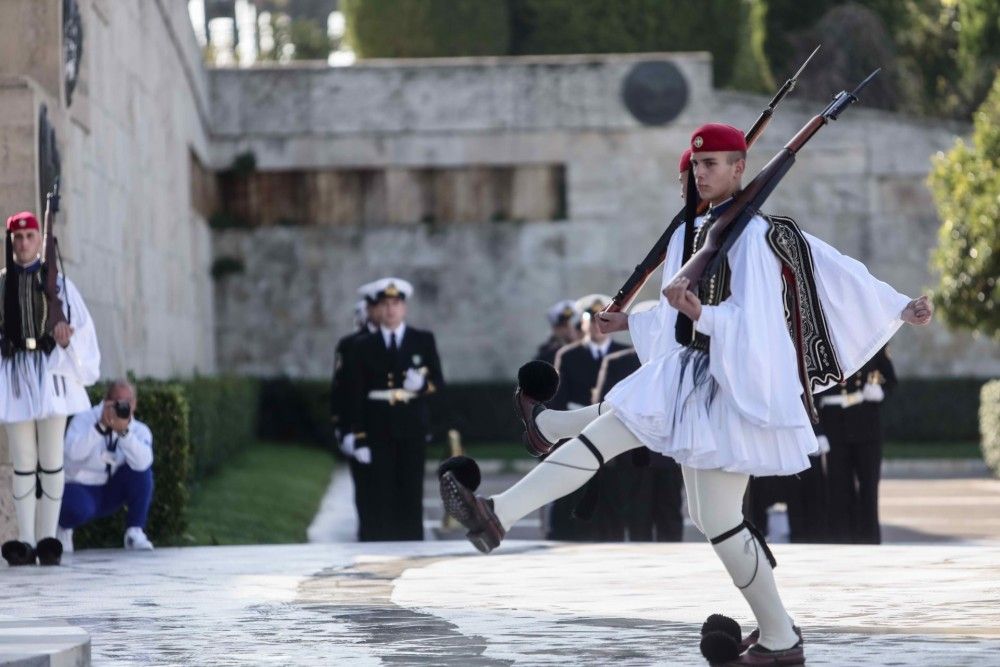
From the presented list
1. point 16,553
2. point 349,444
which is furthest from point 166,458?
point 16,553

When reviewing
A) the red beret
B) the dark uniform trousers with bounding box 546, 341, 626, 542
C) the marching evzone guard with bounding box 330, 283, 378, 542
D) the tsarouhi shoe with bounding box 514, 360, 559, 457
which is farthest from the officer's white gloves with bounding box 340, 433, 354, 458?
the red beret

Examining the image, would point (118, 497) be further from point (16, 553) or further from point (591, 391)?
point (591, 391)

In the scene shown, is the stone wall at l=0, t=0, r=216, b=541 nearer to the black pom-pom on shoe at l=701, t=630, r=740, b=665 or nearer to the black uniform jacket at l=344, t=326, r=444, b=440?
the black uniform jacket at l=344, t=326, r=444, b=440

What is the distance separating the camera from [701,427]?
6.20 m

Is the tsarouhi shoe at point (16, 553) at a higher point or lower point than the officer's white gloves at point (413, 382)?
lower

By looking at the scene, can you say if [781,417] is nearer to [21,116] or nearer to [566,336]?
[21,116]

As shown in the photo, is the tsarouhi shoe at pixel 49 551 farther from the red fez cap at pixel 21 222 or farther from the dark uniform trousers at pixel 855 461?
the dark uniform trousers at pixel 855 461

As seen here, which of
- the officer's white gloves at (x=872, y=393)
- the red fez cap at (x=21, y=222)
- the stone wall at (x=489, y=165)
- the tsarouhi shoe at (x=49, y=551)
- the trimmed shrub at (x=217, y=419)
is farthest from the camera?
the stone wall at (x=489, y=165)

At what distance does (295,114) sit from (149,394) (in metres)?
15.5

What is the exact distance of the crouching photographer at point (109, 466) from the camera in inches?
454

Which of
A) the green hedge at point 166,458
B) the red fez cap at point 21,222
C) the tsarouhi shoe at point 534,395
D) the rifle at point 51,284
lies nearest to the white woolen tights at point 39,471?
the rifle at point 51,284

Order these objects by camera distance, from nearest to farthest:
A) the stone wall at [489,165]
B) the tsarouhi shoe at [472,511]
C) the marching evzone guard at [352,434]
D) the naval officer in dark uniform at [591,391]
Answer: the tsarouhi shoe at [472,511] < the naval officer in dark uniform at [591,391] < the marching evzone guard at [352,434] < the stone wall at [489,165]

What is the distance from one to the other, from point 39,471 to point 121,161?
6222 mm

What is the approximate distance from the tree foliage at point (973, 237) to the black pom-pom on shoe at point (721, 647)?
16771mm
